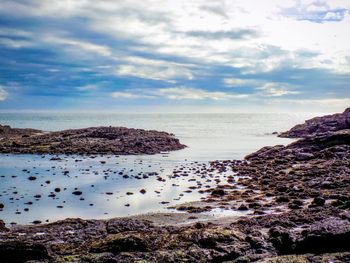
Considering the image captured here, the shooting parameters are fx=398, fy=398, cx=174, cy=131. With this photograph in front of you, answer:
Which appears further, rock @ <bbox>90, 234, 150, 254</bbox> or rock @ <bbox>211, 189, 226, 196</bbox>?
rock @ <bbox>211, 189, 226, 196</bbox>

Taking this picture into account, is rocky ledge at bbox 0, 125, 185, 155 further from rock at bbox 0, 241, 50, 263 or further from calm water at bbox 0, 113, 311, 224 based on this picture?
rock at bbox 0, 241, 50, 263

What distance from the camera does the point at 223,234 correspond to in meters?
19.2

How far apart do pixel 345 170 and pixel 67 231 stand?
35.2m

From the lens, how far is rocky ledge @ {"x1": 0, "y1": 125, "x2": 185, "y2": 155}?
85.9 metres

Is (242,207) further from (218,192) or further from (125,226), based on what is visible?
(125,226)

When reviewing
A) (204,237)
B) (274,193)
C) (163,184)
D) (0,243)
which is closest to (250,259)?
(204,237)

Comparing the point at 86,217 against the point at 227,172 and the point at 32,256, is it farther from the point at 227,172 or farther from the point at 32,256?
the point at 227,172

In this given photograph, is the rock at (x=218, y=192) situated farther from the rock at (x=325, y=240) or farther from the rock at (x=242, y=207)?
the rock at (x=325, y=240)

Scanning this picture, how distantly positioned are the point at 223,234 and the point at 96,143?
76.4 m

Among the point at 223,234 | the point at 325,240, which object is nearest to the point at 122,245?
the point at 223,234

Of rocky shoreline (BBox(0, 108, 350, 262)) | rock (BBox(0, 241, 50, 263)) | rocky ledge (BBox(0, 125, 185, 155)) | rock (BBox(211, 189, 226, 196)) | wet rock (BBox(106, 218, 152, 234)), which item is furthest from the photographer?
rocky ledge (BBox(0, 125, 185, 155))

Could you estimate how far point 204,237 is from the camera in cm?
1888

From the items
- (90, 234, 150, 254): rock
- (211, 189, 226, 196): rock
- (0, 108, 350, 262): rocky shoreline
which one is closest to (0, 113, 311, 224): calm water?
(211, 189, 226, 196): rock

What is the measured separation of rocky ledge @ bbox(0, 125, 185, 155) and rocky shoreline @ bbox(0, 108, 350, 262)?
47308 millimetres
